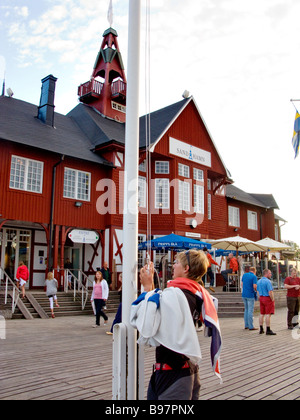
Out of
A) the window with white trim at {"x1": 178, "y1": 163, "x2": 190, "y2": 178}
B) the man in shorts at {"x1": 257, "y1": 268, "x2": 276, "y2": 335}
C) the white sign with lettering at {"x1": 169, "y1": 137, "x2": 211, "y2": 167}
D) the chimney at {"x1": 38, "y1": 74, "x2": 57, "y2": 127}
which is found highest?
the chimney at {"x1": 38, "y1": 74, "x2": 57, "y2": 127}

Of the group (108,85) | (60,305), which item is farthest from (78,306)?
(108,85)

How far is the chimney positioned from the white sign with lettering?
6761 millimetres

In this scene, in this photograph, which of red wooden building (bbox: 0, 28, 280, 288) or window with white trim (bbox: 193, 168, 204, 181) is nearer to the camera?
red wooden building (bbox: 0, 28, 280, 288)

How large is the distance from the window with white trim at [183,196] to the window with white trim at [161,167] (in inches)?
42.0

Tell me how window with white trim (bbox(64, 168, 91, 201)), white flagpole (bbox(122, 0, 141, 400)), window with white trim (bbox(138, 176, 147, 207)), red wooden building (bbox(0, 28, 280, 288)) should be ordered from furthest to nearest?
window with white trim (bbox(138, 176, 147, 207)) → window with white trim (bbox(64, 168, 91, 201)) → red wooden building (bbox(0, 28, 280, 288)) → white flagpole (bbox(122, 0, 141, 400))

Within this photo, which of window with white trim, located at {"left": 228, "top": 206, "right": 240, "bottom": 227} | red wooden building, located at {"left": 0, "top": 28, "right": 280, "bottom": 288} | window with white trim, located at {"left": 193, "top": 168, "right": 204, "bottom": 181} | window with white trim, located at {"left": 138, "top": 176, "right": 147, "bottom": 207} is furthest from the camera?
window with white trim, located at {"left": 228, "top": 206, "right": 240, "bottom": 227}

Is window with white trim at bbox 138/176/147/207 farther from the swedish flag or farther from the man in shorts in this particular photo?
the man in shorts

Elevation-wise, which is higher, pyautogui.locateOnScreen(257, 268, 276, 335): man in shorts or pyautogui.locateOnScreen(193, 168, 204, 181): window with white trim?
pyautogui.locateOnScreen(193, 168, 204, 181): window with white trim

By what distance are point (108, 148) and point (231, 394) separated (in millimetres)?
16444

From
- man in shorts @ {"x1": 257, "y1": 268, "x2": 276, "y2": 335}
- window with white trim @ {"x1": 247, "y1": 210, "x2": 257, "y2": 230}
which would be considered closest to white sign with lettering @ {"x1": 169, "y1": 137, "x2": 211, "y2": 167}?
window with white trim @ {"x1": 247, "y1": 210, "x2": 257, "y2": 230}

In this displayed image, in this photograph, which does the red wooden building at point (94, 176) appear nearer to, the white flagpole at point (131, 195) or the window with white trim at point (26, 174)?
the window with white trim at point (26, 174)

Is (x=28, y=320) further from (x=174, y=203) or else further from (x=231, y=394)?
(x=174, y=203)

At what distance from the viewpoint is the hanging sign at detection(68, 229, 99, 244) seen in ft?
59.8

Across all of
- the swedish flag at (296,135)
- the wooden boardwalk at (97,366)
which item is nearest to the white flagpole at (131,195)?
the wooden boardwalk at (97,366)
